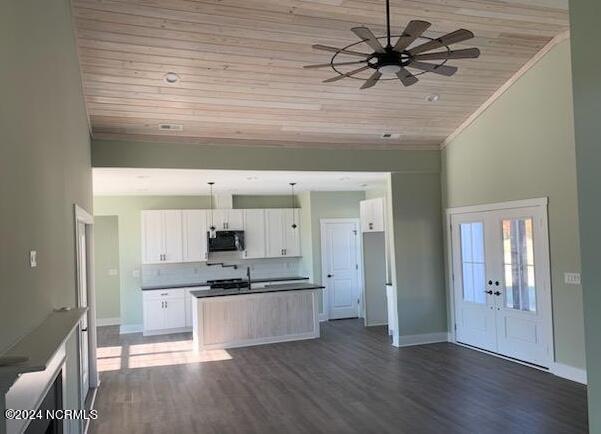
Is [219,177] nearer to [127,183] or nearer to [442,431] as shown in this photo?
[127,183]

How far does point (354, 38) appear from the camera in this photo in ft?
16.8

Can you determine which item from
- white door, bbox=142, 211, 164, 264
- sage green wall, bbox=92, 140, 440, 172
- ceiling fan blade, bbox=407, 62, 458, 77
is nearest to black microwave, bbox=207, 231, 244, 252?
white door, bbox=142, 211, 164, 264

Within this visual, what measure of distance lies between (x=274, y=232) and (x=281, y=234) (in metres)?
0.16

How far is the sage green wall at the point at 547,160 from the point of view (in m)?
5.56

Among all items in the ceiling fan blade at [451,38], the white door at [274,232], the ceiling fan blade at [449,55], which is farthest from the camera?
the white door at [274,232]

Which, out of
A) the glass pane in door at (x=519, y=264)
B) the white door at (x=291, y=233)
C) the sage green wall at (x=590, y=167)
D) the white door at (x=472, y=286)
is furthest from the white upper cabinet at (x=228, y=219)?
the sage green wall at (x=590, y=167)

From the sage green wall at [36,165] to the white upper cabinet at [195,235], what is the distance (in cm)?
584

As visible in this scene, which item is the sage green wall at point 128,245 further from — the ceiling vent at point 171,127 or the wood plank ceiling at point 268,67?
the ceiling vent at point 171,127

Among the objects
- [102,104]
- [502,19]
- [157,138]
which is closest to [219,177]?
[157,138]

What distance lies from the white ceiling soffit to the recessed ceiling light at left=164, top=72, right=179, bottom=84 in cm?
160

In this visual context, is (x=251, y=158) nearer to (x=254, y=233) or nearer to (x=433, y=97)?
(x=433, y=97)

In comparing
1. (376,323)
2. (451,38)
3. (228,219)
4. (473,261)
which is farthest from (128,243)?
(451,38)

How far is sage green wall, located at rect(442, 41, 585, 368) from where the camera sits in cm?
556

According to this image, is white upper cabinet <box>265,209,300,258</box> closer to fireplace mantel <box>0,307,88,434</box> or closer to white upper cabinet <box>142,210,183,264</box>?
white upper cabinet <box>142,210,183,264</box>
